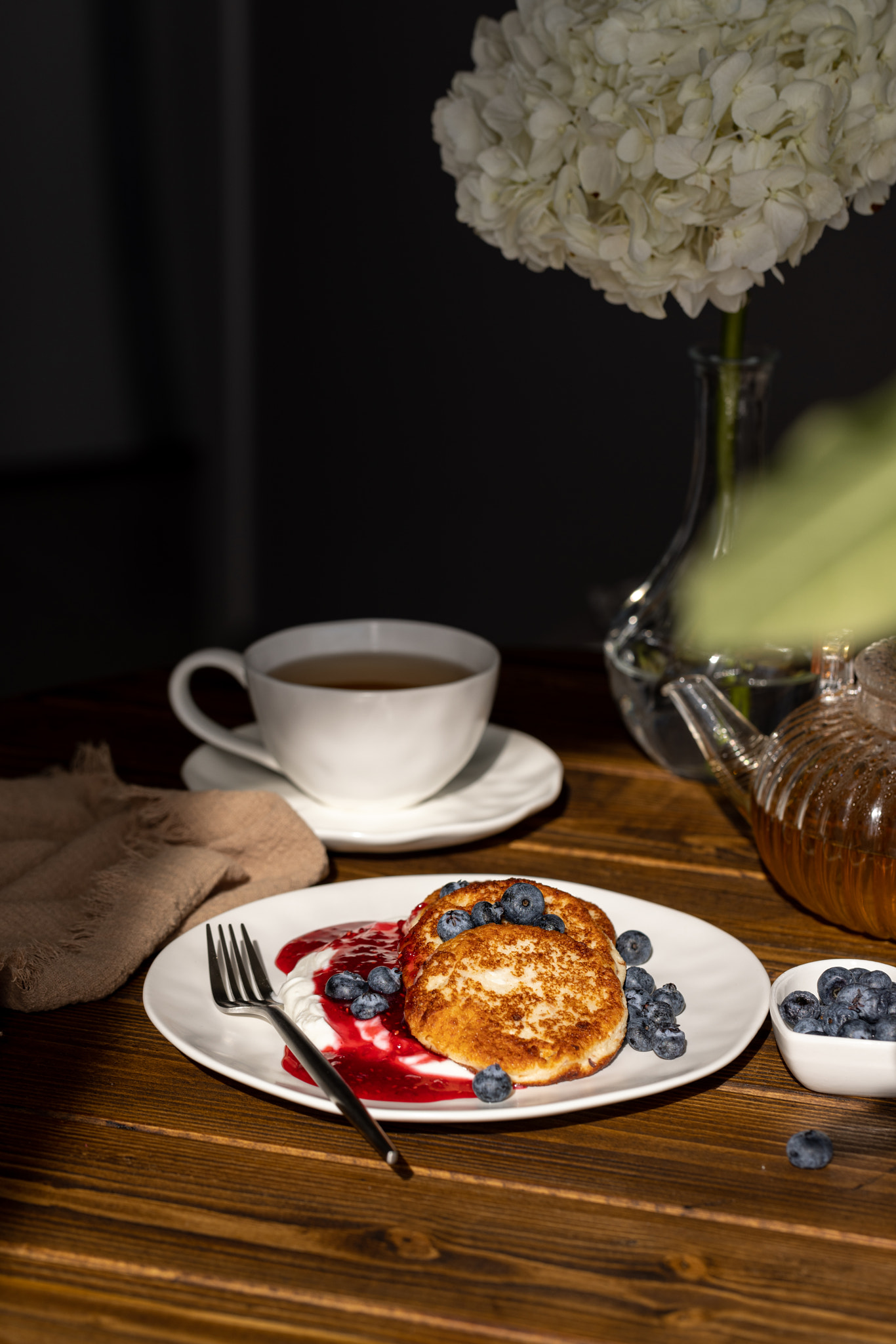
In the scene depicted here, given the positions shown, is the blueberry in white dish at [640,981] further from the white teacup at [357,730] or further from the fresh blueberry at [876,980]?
the white teacup at [357,730]

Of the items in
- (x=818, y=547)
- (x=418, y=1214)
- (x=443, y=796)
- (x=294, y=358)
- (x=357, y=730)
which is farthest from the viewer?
(x=294, y=358)

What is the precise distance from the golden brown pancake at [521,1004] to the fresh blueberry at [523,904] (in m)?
0.01

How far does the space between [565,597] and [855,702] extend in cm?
312

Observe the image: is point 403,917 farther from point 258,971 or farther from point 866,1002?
point 866,1002

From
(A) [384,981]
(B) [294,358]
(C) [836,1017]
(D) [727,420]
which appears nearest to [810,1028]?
(C) [836,1017]

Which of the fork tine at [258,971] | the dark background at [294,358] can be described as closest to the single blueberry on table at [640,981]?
the fork tine at [258,971]

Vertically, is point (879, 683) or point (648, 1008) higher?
point (879, 683)

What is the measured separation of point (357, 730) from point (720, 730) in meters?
0.31

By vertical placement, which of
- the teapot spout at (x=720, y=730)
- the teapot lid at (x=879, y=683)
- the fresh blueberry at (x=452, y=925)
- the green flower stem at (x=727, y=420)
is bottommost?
the fresh blueberry at (x=452, y=925)

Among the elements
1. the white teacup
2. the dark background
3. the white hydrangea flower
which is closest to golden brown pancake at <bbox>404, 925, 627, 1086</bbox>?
the white teacup

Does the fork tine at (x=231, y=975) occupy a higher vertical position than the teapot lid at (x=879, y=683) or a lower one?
lower

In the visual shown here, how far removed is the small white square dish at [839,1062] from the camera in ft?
2.43

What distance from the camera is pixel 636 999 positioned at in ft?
2.67

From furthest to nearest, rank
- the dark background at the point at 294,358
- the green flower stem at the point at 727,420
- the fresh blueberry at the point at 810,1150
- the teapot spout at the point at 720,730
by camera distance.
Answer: the dark background at the point at 294,358, the green flower stem at the point at 727,420, the teapot spout at the point at 720,730, the fresh blueberry at the point at 810,1150
